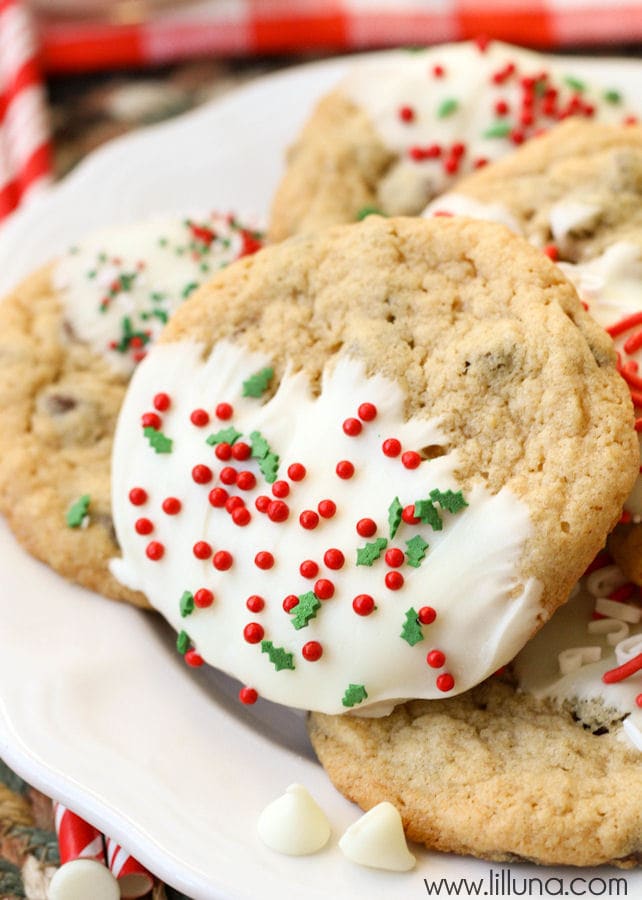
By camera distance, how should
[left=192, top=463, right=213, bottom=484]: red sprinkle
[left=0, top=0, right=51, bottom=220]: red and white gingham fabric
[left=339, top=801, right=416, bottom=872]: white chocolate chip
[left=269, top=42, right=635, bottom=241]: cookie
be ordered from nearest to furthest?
[left=339, top=801, right=416, bottom=872]: white chocolate chip, [left=192, top=463, right=213, bottom=484]: red sprinkle, [left=269, top=42, right=635, bottom=241]: cookie, [left=0, top=0, right=51, bottom=220]: red and white gingham fabric

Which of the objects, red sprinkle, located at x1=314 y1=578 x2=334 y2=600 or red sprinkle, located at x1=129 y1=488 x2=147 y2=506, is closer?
red sprinkle, located at x1=314 y1=578 x2=334 y2=600

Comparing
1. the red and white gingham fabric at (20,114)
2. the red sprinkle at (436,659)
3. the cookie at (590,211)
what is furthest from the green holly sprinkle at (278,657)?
the red and white gingham fabric at (20,114)

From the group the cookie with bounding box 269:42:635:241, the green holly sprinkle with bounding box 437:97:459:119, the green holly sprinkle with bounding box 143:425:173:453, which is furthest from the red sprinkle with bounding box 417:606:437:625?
the green holly sprinkle with bounding box 437:97:459:119

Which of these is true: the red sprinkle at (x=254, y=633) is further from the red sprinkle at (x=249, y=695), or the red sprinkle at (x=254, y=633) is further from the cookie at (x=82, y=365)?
the cookie at (x=82, y=365)

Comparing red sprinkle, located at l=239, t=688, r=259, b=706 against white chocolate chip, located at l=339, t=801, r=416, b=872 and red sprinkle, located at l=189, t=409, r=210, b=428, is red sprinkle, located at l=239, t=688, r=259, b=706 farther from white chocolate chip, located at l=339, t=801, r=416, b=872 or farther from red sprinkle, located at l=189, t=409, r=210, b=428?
red sprinkle, located at l=189, t=409, r=210, b=428

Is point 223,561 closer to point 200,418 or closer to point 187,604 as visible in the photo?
point 187,604
